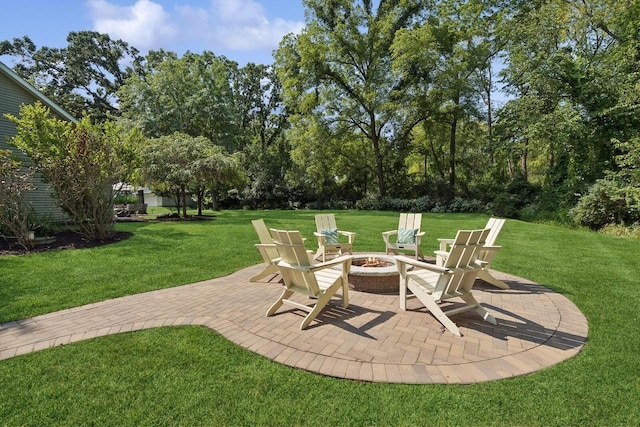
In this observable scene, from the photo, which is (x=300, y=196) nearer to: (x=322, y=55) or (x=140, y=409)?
(x=322, y=55)

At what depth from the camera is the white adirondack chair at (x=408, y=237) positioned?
652 cm

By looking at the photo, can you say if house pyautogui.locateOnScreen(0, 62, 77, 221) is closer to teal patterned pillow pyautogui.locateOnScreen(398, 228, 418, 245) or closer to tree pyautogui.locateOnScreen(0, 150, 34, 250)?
tree pyautogui.locateOnScreen(0, 150, 34, 250)

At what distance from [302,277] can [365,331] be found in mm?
896

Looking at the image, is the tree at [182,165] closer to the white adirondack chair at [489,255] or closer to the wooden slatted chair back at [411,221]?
the wooden slatted chair back at [411,221]

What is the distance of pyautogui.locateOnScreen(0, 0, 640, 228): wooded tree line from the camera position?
1355 centimetres

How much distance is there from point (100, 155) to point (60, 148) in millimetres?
829

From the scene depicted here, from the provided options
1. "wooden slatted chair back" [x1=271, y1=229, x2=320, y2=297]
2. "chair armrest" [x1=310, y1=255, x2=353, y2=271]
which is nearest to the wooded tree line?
"chair armrest" [x1=310, y1=255, x2=353, y2=271]

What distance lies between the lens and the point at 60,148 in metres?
8.14

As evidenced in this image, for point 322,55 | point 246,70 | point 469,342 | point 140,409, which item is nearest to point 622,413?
point 469,342

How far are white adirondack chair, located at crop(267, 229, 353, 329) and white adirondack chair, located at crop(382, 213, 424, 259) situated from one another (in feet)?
9.14

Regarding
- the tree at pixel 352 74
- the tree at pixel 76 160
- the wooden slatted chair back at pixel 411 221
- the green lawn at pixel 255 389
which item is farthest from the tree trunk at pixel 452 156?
the tree at pixel 76 160

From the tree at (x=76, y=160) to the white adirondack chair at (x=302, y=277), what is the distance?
7218 mm

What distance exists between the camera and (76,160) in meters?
8.19

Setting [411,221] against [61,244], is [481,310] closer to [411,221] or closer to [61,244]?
[411,221]
